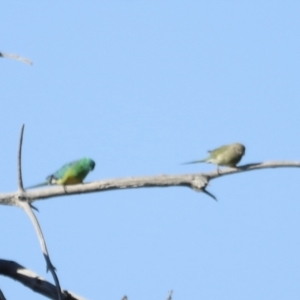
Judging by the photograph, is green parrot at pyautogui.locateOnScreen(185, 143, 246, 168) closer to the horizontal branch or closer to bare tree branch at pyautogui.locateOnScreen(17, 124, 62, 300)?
the horizontal branch

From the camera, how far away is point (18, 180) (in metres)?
5.32

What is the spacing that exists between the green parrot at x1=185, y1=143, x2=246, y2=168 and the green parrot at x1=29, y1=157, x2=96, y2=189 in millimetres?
1458

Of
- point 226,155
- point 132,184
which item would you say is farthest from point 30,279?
Answer: point 226,155

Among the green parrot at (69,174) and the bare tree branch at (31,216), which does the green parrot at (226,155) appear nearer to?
the green parrot at (69,174)

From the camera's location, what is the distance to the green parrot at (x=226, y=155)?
9.16m

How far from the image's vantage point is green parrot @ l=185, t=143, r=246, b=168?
30.0ft

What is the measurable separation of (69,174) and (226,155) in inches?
71.8

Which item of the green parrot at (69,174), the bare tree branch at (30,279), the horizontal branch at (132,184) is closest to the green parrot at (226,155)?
the green parrot at (69,174)

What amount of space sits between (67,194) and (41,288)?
62 centimetres

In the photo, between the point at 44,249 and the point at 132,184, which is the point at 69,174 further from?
the point at 44,249

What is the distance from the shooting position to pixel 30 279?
5379 millimetres

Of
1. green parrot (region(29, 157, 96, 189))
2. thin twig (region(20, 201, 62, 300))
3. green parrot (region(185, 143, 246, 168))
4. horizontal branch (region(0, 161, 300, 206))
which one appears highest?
green parrot (region(185, 143, 246, 168))

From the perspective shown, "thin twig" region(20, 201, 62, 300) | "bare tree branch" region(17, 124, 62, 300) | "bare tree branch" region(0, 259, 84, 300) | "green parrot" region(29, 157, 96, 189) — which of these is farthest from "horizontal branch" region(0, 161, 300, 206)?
"green parrot" region(29, 157, 96, 189)

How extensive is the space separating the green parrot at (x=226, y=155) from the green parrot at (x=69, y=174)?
1458 millimetres
